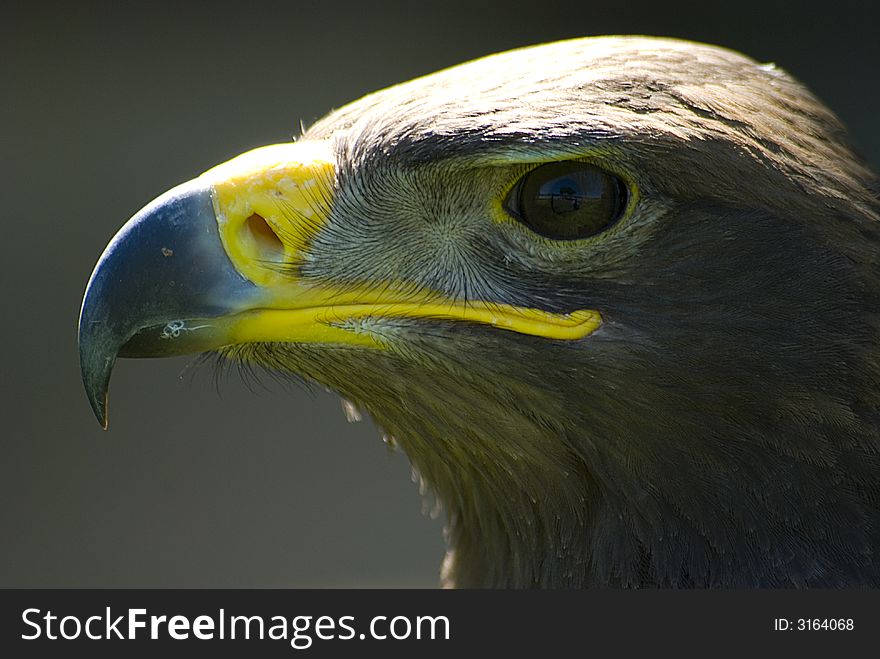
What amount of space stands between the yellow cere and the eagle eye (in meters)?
0.42

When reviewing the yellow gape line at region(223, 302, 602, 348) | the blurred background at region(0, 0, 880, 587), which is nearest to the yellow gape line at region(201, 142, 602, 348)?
the yellow gape line at region(223, 302, 602, 348)

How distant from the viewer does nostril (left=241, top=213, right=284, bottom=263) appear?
2.35 meters

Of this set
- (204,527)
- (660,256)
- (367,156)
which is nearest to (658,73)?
(660,256)

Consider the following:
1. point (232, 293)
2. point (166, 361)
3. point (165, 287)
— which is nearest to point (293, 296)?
point (232, 293)

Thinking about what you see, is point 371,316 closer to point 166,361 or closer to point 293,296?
point 293,296

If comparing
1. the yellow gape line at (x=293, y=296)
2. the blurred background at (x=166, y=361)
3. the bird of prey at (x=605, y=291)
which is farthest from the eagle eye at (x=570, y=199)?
the blurred background at (x=166, y=361)

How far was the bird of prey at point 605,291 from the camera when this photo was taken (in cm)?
228

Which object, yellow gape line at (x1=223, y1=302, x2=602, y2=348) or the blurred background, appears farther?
the blurred background

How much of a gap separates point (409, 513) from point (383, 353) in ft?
15.5

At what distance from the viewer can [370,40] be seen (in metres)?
6.86

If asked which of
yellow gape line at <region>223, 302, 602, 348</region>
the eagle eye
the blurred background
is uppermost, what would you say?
the blurred background

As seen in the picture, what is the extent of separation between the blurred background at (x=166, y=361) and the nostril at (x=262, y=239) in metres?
4.42

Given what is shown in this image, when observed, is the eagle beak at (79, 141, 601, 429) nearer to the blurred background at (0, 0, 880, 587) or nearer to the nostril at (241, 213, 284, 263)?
the nostril at (241, 213, 284, 263)

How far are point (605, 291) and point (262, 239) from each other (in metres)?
0.68
